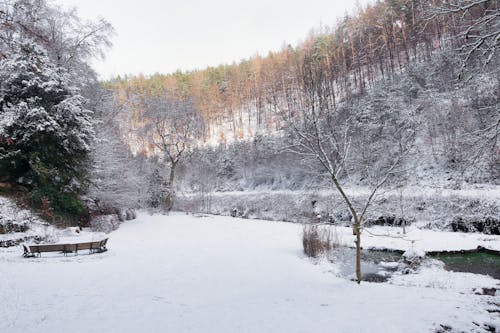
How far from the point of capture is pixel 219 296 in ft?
21.0

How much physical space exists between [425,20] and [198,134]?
25.3 meters

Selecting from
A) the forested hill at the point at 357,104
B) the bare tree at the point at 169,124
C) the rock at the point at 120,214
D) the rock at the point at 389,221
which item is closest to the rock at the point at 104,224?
the rock at the point at 120,214

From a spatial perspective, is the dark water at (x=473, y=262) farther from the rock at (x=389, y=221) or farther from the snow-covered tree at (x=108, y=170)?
the snow-covered tree at (x=108, y=170)

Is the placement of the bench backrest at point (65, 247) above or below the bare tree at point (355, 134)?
below

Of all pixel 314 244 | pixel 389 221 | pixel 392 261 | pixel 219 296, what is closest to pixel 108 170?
pixel 314 244

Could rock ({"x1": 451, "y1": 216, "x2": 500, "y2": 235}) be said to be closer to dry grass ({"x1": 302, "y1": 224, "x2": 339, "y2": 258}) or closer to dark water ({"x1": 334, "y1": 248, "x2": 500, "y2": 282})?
dark water ({"x1": 334, "y1": 248, "x2": 500, "y2": 282})

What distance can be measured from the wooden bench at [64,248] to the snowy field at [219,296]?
252 millimetres

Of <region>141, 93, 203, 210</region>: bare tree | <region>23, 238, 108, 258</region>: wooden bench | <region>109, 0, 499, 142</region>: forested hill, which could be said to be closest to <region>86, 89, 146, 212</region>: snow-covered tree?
<region>109, 0, 499, 142</region>: forested hill

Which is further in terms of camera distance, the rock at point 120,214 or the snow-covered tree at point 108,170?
the rock at point 120,214

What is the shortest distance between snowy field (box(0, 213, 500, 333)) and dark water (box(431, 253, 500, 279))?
0.84m

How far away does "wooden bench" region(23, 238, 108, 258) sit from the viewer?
8.91m

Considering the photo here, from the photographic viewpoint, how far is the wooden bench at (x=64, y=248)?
8914 millimetres

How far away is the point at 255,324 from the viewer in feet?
16.3

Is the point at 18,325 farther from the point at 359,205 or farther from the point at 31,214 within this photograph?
the point at 359,205
